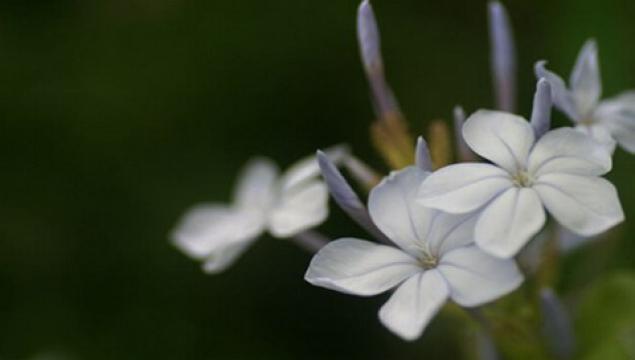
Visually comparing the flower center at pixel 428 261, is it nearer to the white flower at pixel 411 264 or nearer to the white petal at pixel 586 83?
the white flower at pixel 411 264

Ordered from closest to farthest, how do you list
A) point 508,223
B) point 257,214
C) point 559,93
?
point 508,223 → point 559,93 → point 257,214

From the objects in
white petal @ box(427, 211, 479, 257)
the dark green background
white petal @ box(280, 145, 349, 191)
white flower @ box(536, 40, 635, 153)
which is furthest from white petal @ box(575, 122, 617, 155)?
the dark green background

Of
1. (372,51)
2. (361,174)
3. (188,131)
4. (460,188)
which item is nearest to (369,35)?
(372,51)

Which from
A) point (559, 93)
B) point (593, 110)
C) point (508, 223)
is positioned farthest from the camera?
point (593, 110)

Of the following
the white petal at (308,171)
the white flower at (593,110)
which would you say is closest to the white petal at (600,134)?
the white flower at (593,110)

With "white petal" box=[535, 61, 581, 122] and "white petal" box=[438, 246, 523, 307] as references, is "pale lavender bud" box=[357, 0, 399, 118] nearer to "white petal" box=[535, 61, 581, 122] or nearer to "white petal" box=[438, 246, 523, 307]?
"white petal" box=[535, 61, 581, 122]

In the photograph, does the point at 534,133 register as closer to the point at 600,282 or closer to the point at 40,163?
the point at 600,282

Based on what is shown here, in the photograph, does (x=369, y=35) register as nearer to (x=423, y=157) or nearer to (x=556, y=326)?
(x=423, y=157)
